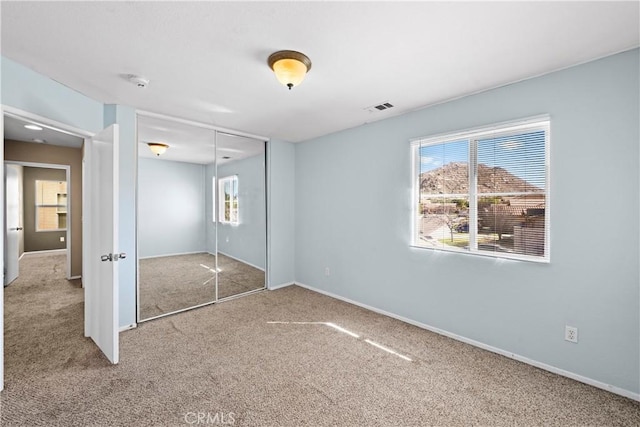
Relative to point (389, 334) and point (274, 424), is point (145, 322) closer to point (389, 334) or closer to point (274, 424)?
point (274, 424)

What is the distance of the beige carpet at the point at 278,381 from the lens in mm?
1846

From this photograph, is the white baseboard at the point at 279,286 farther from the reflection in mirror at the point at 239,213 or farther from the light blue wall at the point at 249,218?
the light blue wall at the point at 249,218

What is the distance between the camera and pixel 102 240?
256 centimetres

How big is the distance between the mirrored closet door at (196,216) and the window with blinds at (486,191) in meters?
2.52

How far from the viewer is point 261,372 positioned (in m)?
2.33

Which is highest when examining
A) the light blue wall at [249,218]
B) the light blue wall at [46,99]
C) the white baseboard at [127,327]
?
the light blue wall at [46,99]

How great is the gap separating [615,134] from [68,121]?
177 inches

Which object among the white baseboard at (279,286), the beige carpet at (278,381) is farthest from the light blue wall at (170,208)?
the white baseboard at (279,286)

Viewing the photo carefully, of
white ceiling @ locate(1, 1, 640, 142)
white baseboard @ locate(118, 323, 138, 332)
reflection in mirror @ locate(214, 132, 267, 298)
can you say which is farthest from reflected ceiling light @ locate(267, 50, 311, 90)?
white baseboard @ locate(118, 323, 138, 332)

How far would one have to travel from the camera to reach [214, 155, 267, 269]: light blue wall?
13.9 ft

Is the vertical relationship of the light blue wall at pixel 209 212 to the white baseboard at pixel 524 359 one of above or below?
above

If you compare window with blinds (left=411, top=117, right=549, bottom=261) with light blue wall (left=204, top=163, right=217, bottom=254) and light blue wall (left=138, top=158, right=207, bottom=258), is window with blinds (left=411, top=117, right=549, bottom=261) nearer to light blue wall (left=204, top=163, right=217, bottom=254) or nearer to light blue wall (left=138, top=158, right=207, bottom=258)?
light blue wall (left=204, top=163, right=217, bottom=254)

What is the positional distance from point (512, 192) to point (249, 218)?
3.42 m

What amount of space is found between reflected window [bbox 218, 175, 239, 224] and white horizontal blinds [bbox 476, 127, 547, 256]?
321 cm
